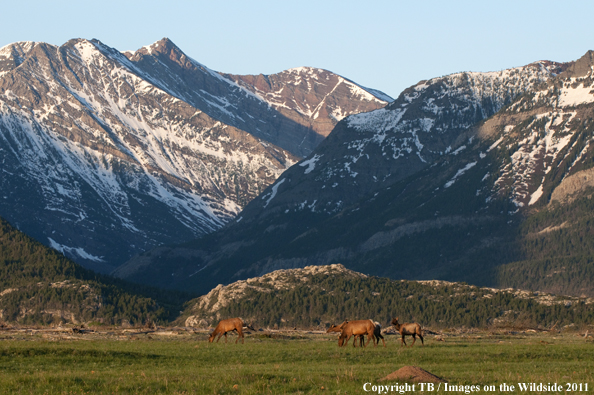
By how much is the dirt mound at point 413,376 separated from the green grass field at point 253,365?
1.52 meters

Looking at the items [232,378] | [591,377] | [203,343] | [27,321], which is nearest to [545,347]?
[591,377]

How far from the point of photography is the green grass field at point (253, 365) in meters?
52.5

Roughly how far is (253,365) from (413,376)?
16.0 metres

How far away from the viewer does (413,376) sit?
178ft

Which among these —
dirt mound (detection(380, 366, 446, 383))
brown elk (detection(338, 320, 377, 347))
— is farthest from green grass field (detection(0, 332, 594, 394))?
dirt mound (detection(380, 366, 446, 383))

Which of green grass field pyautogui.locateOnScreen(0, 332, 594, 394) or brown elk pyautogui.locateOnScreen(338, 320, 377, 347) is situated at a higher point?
brown elk pyautogui.locateOnScreen(338, 320, 377, 347)

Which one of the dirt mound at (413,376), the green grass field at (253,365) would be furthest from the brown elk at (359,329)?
the dirt mound at (413,376)

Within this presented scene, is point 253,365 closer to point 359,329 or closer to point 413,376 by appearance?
point 359,329

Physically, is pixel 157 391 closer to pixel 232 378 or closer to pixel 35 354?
pixel 232 378

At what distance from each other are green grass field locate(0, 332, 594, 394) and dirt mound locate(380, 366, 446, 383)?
4.99 ft

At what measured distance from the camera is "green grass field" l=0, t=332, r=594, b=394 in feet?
172

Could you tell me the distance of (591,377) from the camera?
57.5 m

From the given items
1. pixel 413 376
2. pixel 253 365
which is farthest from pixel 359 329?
pixel 413 376

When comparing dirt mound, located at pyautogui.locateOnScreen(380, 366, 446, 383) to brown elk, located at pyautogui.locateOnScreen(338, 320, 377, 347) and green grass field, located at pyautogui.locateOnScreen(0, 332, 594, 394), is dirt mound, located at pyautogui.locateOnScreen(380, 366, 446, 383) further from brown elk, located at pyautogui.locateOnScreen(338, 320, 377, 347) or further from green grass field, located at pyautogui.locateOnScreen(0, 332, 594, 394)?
brown elk, located at pyautogui.locateOnScreen(338, 320, 377, 347)
